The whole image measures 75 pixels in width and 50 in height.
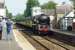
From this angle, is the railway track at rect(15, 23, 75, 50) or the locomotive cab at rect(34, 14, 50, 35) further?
the locomotive cab at rect(34, 14, 50, 35)

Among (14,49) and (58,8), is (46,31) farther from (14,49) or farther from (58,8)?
(58,8)

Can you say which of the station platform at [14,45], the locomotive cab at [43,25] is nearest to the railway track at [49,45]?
the station platform at [14,45]

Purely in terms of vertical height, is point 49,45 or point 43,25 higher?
point 43,25

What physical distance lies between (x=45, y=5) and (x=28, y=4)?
419 inches

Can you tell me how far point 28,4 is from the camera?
195 m

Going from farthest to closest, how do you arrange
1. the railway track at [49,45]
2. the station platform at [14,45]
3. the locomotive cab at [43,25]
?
the locomotive cab at [43,25]
the railway track at [49,45]
the station platform at [14,45]

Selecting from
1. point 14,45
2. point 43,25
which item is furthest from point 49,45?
point 43,25

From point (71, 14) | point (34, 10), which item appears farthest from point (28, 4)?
point (71, 14)

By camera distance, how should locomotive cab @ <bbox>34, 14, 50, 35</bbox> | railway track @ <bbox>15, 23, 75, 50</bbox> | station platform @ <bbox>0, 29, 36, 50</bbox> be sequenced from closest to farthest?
station platform @ <bbox>0, 29, 36, 50</bbox>
railway track @ <bbox>15, 23, 75, 50</bbox>
locomotive cab @ <bbox>34, 14, 50, 35</bbox>

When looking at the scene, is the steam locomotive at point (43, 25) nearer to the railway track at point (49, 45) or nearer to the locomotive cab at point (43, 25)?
the locomotive cab at point (43, 25)

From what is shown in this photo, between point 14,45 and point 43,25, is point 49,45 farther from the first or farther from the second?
point 43,25

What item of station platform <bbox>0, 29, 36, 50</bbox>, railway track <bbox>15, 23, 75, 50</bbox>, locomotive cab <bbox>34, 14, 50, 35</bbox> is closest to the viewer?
station platform <bbox>0, 29, 36, 50</bbox>

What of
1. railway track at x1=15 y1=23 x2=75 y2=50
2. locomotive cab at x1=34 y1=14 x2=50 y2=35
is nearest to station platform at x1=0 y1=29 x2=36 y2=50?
railway track at x1=15 y1=23 x2=75 y2=50

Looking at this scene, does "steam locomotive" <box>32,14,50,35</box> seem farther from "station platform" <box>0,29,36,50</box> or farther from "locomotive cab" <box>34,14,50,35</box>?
"station platform" <box>0,29,36,50</box>
